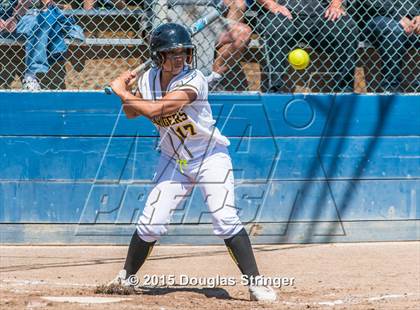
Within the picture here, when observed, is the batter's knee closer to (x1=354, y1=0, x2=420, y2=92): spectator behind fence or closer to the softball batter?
the softball batter

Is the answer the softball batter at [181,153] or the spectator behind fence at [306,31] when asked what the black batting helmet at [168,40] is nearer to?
the softball batter at [181,153]

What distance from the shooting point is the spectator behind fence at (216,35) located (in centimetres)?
756

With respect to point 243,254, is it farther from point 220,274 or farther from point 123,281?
point 220,274

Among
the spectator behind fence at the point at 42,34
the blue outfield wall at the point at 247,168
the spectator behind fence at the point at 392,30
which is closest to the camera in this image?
the blue outfield wall at the point at 247,168

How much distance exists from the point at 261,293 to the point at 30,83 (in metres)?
3.18

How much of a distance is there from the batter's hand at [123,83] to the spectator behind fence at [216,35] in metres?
2.25

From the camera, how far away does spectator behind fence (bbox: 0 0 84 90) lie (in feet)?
24.7

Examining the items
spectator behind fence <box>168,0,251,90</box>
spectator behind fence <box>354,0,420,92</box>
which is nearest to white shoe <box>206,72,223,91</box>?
spectator behind fence <box>168,0,251,90</box>

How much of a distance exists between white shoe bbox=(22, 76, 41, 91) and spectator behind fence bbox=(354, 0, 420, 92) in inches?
115

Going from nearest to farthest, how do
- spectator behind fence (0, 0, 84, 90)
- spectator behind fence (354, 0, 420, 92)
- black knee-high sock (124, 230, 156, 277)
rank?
black knee-high sock (124, 230, 156, 277), spectator behind fence (0, 0, 84, 90), spectator behind fence (354, 0, 420, 92)

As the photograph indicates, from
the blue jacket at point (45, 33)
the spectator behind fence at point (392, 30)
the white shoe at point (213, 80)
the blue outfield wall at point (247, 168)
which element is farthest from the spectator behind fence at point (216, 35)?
the spectator behind fence at point (392, 30)

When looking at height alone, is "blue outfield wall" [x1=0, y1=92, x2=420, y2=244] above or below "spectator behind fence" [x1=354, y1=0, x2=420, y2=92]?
below

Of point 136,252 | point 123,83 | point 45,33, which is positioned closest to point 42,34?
point 45,33

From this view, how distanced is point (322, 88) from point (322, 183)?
3.13 ft
